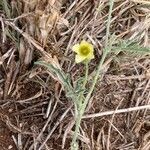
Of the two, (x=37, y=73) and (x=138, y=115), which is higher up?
(x=37, y=73)

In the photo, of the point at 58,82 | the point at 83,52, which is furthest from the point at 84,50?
the point at 58,82

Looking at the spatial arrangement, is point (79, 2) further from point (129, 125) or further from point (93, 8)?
point (129, 125)

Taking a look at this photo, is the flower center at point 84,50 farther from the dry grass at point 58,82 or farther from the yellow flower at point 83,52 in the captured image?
the dry grass at point 58,82

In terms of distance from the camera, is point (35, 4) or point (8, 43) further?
point (8, 43)

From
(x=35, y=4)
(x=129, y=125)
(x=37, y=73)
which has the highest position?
(x=35, y=4)

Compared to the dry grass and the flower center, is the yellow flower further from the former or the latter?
the dry grass

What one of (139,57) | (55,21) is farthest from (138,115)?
(55,21)

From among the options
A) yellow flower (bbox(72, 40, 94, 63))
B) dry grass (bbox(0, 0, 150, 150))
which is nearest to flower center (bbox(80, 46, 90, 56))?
yellow flower (bbox(72, 40, 94, 63))

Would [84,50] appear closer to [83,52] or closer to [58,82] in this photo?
[83,52]
